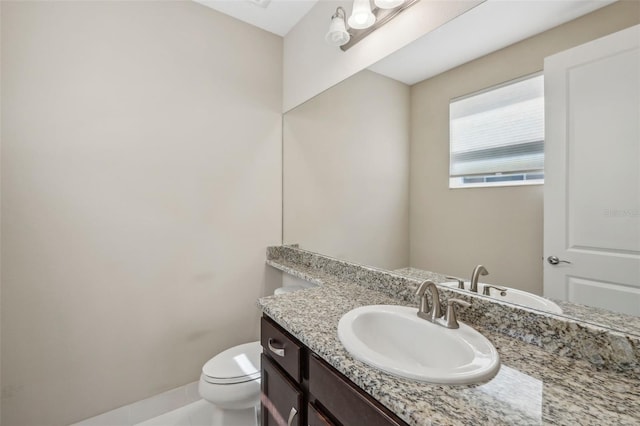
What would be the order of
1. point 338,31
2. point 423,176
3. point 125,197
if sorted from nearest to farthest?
point 423,176, point 338,31, point 125,197

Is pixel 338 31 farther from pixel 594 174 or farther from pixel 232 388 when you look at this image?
pixel 232 388

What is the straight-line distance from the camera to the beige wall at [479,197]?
0.82 m

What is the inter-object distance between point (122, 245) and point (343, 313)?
1.32 meters

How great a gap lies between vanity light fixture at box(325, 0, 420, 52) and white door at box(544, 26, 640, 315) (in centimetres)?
70

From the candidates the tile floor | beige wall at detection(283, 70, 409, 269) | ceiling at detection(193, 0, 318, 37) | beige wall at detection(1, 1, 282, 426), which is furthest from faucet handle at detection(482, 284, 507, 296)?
ceiling at detection(193, 0, 318, 37)

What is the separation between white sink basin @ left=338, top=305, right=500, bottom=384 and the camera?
66cm

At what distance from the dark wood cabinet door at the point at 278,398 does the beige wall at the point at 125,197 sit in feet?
2.85

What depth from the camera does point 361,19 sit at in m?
1.31

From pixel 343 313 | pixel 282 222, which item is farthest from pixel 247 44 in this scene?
pixel 343 313

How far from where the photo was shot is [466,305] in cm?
93

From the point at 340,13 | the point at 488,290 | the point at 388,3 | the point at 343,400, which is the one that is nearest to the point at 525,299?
the point at 488,290

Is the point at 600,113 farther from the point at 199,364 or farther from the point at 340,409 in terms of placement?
the point at 199,364

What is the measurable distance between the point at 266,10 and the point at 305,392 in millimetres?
2163

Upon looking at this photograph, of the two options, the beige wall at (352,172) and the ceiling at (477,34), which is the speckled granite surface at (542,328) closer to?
the beige wall at (352,172)
